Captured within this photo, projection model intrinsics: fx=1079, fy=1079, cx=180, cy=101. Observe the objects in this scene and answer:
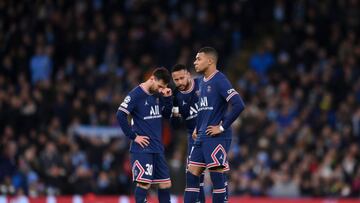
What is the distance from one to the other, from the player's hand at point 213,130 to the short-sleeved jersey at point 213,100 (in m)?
0.09

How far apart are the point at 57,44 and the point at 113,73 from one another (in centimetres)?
198

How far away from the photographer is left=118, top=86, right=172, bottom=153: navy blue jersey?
17.0 meters

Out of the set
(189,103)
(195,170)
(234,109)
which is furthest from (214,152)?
(189,103)

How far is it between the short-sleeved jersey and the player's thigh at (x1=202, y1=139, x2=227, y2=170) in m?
0.09

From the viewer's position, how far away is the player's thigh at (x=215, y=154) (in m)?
16.4

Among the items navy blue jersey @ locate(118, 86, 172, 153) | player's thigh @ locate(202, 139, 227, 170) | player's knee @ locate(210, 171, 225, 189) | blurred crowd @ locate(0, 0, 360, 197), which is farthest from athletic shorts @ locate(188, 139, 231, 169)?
blurred crowd @ locate(0, 0, 360, 197)

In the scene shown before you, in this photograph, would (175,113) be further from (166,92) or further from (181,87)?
(166,92)

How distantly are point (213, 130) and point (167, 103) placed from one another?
127 cm

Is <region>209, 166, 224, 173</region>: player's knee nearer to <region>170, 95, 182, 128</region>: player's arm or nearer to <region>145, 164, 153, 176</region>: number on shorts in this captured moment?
<region>145, 164, 153, 176</region>: number on shorts

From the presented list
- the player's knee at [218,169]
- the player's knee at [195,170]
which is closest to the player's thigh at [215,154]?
the player's knee at [218,169]

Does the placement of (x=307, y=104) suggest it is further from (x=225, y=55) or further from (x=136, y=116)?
(x=136, y=116)

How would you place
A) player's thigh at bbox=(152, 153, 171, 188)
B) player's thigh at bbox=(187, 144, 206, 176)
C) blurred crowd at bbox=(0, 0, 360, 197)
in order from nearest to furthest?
player's thigh at bbox=(187, 144, 206, 176)
player's thigh at bbox=(152, 153, 171, 188)
blurred crowd at bbox=(0, 0, 360, 197)

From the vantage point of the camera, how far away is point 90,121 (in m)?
27.6

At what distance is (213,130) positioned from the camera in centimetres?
1634
